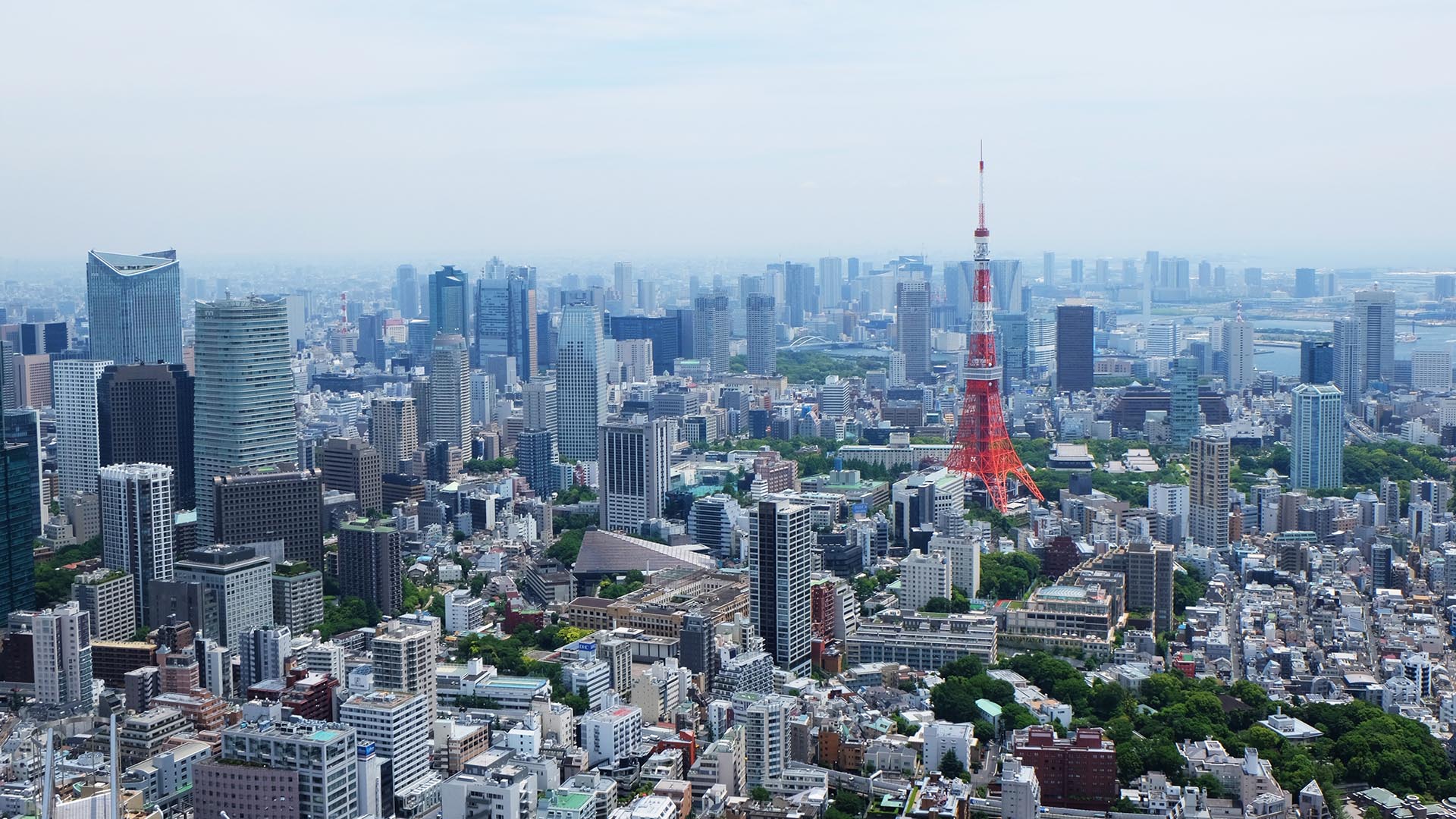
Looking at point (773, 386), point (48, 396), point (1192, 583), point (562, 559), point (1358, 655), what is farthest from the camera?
point (773, 386)

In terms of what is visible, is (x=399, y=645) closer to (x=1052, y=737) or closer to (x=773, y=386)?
(x=1052, y=737)

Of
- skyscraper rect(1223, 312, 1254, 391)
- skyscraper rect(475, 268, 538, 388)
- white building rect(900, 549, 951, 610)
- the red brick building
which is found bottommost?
the red brick building

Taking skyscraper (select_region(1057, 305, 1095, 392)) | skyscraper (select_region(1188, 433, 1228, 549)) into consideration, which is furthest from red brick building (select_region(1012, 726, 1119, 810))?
skyscraper (select_region(1057, 305, 1095, 392))

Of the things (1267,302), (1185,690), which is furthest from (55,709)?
(1267,302)

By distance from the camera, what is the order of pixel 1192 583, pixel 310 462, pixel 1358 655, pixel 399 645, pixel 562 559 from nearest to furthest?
pixel 399 645
pixel 1358 655
pixel 1192 583
pixel 562 559
pixel 310 462

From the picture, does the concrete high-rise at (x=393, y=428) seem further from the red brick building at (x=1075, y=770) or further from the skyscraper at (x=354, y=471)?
the red brick building at (x=1075, y=770)

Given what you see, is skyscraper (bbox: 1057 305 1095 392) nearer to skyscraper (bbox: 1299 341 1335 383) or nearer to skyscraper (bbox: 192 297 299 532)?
skyscraper (bbox: 1299 341 1335 383)
